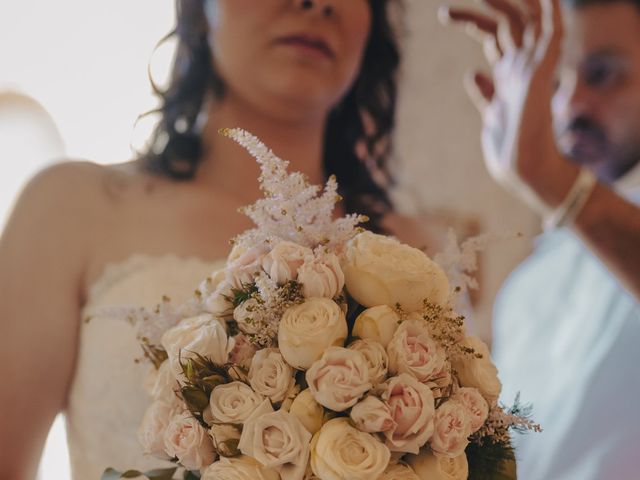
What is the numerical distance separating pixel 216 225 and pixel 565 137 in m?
0.85

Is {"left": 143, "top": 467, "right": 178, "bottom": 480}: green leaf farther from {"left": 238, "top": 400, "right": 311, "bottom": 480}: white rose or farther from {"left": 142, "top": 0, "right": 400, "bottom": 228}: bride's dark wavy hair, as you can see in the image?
{"left": 142, "top": 0, "right": 400, "bottom": 228}: bride's dark wavy hair

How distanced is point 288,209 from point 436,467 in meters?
0.26

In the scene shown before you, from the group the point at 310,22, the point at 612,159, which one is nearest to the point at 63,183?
the point at 310,22

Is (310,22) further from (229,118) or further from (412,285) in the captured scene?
A: (412,285)

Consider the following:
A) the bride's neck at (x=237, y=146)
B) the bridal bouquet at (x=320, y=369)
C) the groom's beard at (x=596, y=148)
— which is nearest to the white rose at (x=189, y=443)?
→ the bridal bouquet at (x=320, y=369)

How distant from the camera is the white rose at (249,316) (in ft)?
2.01

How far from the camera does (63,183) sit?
107cm

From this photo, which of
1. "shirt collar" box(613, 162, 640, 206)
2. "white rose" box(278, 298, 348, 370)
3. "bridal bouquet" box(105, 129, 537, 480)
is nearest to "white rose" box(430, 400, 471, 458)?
"bridal bouquet" box(105, 129, 537, 480)

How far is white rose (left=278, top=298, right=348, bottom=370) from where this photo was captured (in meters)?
0.59

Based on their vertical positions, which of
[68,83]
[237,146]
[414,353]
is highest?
[68,83]


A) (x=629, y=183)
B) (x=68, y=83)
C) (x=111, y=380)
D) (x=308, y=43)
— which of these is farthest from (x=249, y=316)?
(x=68, y=83)

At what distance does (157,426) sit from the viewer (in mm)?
642

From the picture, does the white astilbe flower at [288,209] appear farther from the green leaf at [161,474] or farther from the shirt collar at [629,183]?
the shirt collar at [629,183]

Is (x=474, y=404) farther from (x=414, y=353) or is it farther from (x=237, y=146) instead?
(x=237, y=146)
